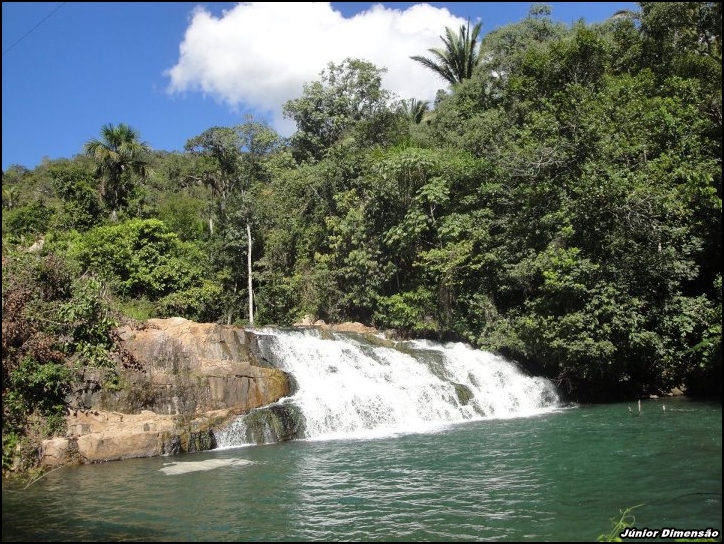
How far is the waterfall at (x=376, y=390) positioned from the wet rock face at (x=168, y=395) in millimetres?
715

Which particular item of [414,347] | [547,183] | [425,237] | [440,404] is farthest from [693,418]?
[425,237]

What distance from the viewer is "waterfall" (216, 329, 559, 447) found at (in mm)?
16031

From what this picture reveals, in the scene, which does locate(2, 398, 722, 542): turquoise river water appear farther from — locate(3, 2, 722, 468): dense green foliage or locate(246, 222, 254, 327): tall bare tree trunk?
locate(246, 222, 254, 327): tall bare tree trunk

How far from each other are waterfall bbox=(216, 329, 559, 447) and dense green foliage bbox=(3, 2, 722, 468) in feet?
5.02

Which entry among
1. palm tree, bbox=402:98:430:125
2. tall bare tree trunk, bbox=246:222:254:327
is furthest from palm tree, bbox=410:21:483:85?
tall bare tree trunk, bbox=246:222:254:327

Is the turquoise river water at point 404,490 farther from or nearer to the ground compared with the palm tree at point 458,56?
nearer to the ground

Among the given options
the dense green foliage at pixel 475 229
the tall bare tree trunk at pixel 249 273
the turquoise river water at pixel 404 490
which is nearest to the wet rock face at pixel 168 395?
the turquoise river water at pixel 404 490

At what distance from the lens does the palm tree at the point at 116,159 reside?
28.7 metres

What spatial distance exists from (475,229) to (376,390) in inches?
334

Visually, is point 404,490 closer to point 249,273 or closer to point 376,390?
point 376,390

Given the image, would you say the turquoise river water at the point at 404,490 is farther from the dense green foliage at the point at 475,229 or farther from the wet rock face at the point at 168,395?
the dense green foliage at the point at 475,229

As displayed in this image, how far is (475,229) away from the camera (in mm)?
22828

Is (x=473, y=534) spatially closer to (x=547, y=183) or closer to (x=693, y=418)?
(x=693, y=418)

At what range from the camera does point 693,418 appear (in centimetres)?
1441
